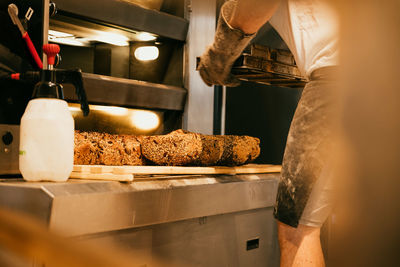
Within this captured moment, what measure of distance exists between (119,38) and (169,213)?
1.16 m

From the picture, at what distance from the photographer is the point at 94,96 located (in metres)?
1.81

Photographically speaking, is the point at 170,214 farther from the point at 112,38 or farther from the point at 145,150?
the point at 112,38

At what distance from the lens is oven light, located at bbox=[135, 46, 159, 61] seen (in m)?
2.12

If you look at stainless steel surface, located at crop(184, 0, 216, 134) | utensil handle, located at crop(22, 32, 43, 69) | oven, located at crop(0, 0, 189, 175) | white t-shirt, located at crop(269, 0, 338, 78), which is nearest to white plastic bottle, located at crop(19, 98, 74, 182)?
utensil handle, located at crop(22, 32, 43, 69)

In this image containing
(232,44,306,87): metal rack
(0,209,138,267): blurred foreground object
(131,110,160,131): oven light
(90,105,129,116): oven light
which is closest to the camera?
(0,209,138,267): blurred foreground object

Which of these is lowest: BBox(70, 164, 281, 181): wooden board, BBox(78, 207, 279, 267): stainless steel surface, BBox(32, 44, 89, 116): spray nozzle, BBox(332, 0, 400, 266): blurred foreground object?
BBox(78, 207, 279, 267): stainless steel surface

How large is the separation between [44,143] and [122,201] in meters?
0.24

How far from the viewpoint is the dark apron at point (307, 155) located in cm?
114

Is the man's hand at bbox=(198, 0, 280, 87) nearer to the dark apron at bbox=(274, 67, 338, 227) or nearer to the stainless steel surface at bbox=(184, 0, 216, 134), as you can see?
the dark apron at bbox=(274, 67, 338, 227)

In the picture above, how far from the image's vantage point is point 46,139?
3.42ft

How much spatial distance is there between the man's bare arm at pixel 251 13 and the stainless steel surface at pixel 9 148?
28.4 inches

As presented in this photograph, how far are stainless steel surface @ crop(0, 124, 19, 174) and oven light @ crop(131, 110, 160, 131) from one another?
85 centimetres

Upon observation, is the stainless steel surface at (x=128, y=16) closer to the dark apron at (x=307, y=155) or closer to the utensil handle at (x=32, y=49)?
the utensil handle at (x=32, y=49)

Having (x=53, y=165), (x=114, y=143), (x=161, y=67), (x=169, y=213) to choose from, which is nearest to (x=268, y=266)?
(x=169, y=213)
